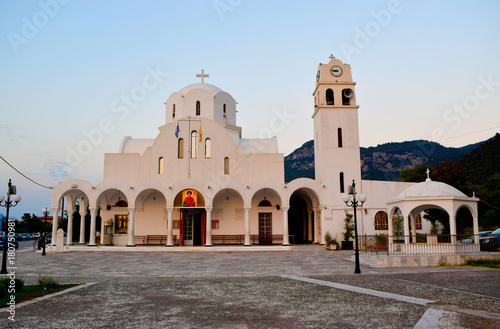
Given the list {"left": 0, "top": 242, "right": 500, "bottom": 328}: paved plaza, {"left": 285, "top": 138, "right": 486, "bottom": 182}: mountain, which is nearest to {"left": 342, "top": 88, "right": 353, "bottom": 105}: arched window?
{"left": 0, "top": 242, "right": 500, "bottom": 328}: paved plaza

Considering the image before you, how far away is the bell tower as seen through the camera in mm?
27469

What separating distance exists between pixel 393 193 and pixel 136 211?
18885mm

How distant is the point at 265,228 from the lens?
2862 centimetres

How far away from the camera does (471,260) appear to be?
1669 cm

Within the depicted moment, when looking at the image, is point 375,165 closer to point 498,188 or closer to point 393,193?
point 498,188

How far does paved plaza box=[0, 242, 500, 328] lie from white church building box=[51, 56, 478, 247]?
11.0 m

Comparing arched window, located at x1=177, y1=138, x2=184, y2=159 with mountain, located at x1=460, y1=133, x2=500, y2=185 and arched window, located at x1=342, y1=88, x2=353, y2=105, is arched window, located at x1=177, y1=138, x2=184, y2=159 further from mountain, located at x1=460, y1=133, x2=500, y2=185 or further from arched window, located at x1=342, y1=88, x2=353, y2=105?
mountain, located at x1=460, y1=133, x2=500, y2=185

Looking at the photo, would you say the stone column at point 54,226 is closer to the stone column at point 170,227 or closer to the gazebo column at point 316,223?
the stone column at point 170,227

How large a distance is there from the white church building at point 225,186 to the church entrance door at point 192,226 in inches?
2.9

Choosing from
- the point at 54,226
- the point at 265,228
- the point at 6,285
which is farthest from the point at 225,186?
the point at 6,285

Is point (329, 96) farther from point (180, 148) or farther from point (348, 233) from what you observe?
point (180, 148)

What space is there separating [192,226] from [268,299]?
19.8 meters

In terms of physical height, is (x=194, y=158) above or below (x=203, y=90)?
below

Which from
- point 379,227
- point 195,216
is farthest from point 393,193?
point 195,216
